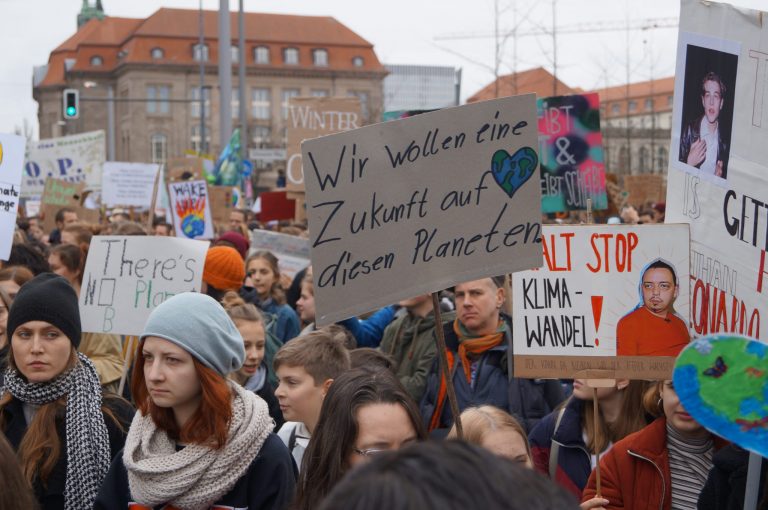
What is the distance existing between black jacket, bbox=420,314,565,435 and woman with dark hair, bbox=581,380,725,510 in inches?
48.1

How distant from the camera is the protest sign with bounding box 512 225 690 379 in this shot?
379cm

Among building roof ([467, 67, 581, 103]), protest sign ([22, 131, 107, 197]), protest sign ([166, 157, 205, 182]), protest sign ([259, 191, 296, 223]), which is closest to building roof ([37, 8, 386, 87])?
building roof ([467, 67, 581, 103])

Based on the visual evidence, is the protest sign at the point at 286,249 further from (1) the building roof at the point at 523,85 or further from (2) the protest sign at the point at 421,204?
(2) the protest sign at the point at 421,204

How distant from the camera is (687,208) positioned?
3.72 m

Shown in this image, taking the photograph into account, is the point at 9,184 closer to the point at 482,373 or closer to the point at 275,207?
the point at 482,373

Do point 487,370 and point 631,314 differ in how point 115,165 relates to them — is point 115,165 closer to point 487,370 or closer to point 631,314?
point 487,370

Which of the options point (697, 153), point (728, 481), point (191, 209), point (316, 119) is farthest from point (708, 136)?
point (191, 209)

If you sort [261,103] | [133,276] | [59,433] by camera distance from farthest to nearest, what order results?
[261,103] → [133,276] → [59,433]

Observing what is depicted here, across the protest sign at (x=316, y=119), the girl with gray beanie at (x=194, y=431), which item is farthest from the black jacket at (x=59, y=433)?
the protest sign at (x=316, y=119)

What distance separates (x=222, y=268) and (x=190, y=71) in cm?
8478

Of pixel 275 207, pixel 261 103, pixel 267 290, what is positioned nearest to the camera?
pixel 267 290

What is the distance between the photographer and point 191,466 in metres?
3.35

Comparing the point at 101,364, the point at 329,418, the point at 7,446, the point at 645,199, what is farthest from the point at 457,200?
the point at 645,199

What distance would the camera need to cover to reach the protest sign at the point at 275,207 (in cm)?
1359
